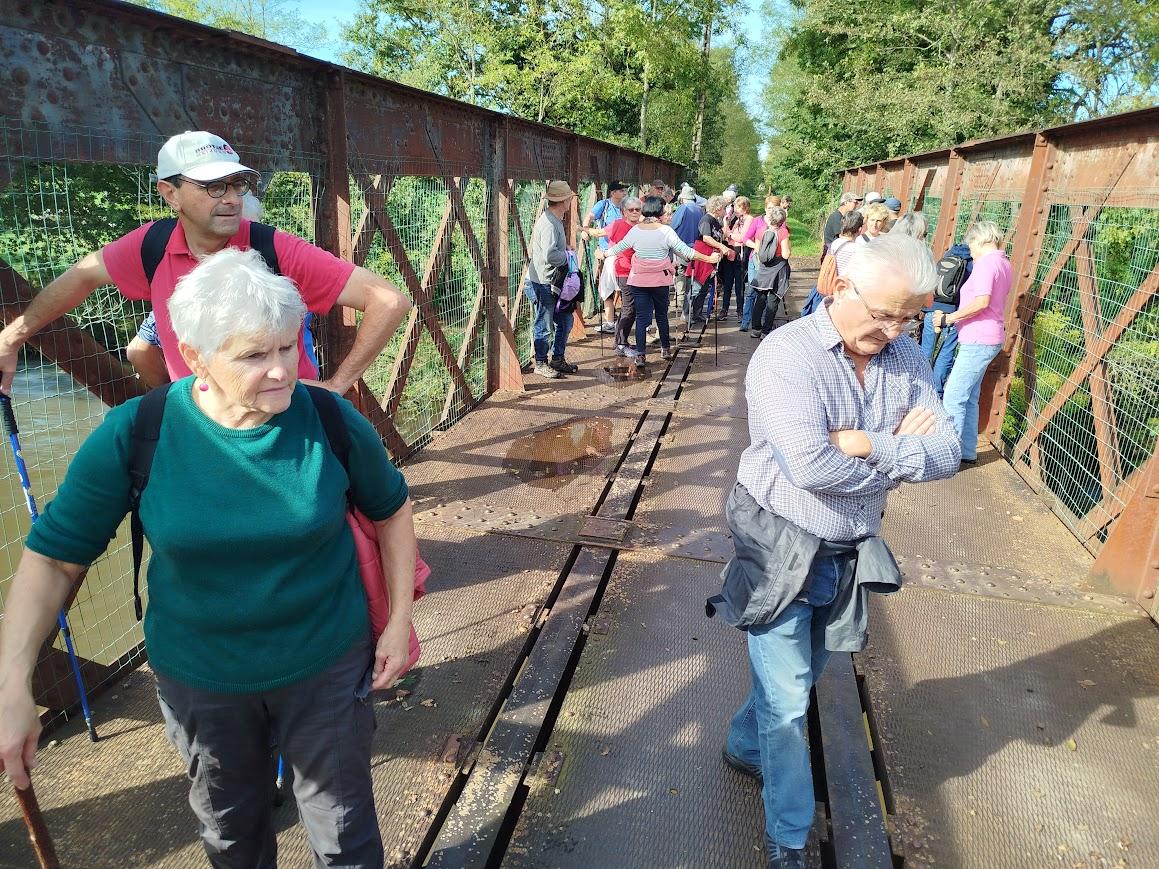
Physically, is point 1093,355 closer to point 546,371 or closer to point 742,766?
point 742,766

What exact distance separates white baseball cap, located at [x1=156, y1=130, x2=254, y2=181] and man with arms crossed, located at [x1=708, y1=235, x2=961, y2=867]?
1.80m

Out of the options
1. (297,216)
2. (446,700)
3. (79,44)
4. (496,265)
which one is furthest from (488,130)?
(446,700)

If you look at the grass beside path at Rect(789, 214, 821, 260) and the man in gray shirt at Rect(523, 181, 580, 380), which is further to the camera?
the grass beside path at Rect(789, 214, 821, 260)

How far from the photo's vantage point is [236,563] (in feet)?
5.50

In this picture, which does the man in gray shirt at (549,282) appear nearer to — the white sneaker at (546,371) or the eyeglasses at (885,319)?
the white sneaker at (546,371)

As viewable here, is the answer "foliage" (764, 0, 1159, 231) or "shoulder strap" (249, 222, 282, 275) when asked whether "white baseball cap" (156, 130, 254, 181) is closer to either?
"shoulder strap" (249, 222, 282, 275)

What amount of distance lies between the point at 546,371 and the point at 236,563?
257 inches

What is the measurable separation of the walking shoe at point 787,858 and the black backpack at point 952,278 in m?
4.65

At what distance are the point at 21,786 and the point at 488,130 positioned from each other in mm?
6123

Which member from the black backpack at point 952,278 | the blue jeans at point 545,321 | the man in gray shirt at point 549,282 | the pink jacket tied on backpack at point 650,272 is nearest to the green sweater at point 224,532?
the black backpack at point 952,278

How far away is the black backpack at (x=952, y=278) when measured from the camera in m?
5.85

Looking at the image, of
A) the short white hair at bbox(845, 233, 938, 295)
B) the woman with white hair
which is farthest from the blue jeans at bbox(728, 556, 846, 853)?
the woman with white hair

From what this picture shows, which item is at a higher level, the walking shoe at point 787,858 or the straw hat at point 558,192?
the straw hat at point 558,192

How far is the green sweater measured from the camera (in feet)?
5.41
